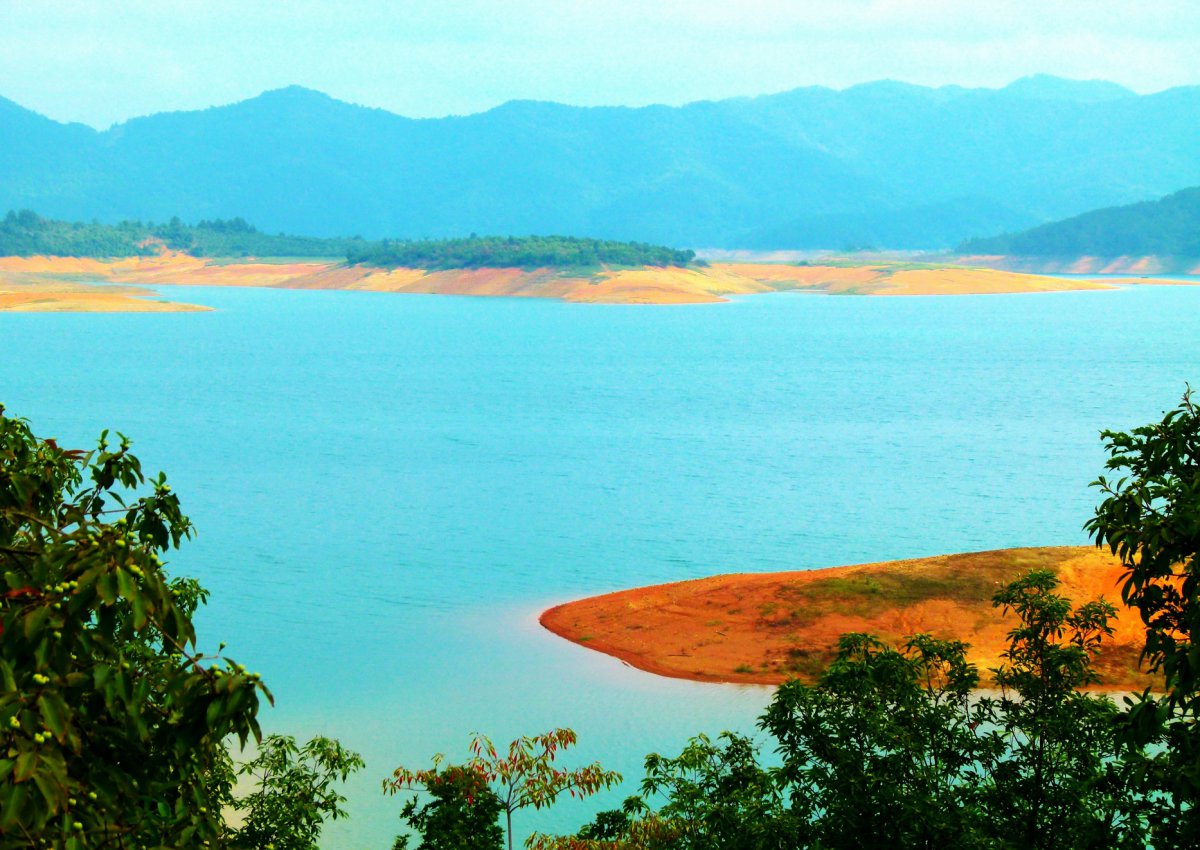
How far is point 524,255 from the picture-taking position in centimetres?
15250

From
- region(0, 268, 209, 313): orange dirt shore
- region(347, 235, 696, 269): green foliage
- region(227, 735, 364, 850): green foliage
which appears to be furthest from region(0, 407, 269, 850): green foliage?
region(347, 235, 696, 269): green foliage

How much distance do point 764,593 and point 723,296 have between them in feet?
410

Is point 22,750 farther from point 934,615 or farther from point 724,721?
point 934,615

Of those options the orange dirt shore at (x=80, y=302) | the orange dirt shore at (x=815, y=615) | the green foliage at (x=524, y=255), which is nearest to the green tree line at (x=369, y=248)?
the green foliage at (x=524, y=255)

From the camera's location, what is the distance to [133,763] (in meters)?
4.97

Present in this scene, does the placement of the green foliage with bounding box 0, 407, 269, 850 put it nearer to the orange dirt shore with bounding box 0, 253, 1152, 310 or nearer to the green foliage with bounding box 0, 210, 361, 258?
the orange dirt shore with bounding box 0, 253, 1152, 310

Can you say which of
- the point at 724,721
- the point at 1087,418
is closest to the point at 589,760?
the point at 724,721

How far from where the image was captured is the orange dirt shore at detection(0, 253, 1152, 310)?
140 m

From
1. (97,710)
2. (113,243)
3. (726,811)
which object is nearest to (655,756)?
(726,811)

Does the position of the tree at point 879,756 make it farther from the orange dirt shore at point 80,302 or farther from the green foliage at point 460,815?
the orange dirt shore at point 80,302

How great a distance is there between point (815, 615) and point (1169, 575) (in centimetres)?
1581

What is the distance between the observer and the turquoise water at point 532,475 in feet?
69.1

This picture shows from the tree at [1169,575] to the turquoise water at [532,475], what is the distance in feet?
31.5

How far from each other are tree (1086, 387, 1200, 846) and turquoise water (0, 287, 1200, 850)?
9611 mm
